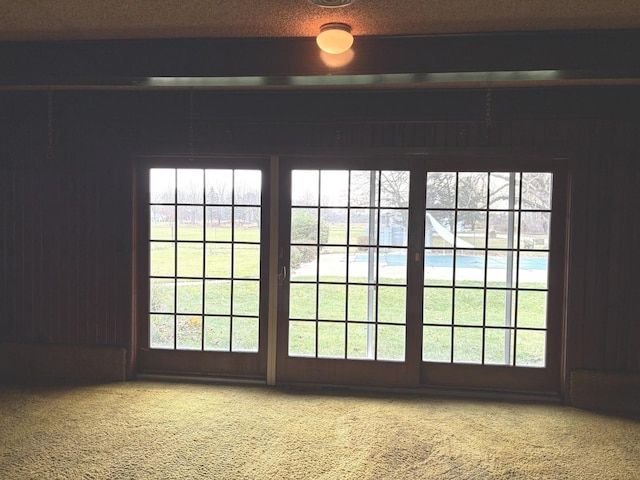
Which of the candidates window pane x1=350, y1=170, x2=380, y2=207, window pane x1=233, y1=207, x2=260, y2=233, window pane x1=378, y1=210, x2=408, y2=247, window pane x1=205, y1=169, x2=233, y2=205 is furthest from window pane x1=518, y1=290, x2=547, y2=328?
window pane x1=205, y1=169, x2=233, y2=205

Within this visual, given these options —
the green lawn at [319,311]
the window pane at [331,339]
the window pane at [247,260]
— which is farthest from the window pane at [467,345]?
the window pane at [247,260]

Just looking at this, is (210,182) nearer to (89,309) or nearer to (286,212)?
(286,212)

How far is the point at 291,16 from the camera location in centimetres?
225

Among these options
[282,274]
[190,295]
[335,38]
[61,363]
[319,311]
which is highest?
[335,38]

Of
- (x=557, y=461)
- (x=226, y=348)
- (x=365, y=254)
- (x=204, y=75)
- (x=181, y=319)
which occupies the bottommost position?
(x=557, y=461)

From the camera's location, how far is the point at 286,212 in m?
3.67

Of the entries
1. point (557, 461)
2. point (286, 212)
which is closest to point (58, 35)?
point (286, 212)

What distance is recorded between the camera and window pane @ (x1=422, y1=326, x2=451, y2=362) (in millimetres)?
3605

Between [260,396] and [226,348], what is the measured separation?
55cm

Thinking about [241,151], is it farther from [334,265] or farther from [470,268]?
[470,268]

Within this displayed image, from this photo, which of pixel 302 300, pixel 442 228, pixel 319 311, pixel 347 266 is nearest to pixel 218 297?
pixel 302 300

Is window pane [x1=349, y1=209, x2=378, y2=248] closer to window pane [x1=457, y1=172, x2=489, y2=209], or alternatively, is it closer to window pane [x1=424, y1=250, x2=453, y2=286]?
window pane [x1=424, y1=250, x2=453, y2=286]

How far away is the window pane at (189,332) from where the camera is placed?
12.5ft

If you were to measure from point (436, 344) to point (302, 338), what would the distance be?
1.12m
